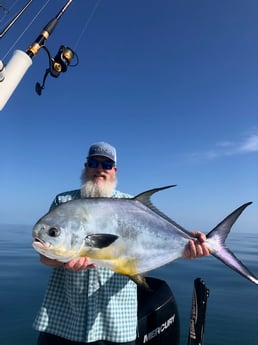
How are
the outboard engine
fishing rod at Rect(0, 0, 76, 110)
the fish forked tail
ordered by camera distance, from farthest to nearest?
the outboard engine, fishing rod at Rect(0, 0, 76, 110), the fish forked tail

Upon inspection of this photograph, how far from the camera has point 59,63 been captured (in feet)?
15.9

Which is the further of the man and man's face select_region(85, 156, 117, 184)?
man's face select_region(85, 156, 117, 184)

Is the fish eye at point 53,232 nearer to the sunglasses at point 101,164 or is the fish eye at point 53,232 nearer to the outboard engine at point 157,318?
the sunglasses at point 101,164

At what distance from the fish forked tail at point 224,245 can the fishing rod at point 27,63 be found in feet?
8.30

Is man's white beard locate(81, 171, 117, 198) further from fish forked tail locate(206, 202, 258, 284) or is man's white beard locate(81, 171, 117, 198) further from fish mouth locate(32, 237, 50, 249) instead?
fish forked tail locate(206, 202, 258, 284)

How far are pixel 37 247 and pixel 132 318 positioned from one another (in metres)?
1.32

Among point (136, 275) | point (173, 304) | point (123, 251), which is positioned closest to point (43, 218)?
point (123, 251)

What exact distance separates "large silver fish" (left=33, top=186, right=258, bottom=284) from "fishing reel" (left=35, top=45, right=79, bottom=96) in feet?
9.53

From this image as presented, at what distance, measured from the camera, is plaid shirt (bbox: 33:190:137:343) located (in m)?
2.79

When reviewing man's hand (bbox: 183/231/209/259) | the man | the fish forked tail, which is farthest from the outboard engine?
the fish forked tail

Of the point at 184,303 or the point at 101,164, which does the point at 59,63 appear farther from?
the point at 184,303

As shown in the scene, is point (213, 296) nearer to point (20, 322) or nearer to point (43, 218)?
point (20, 322)

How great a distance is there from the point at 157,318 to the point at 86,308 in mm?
1792

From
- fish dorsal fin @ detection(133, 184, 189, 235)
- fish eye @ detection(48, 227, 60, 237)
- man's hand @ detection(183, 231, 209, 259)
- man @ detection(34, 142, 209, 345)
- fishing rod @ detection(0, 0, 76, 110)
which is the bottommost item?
man @ detection(34, 142, 209, 345)
